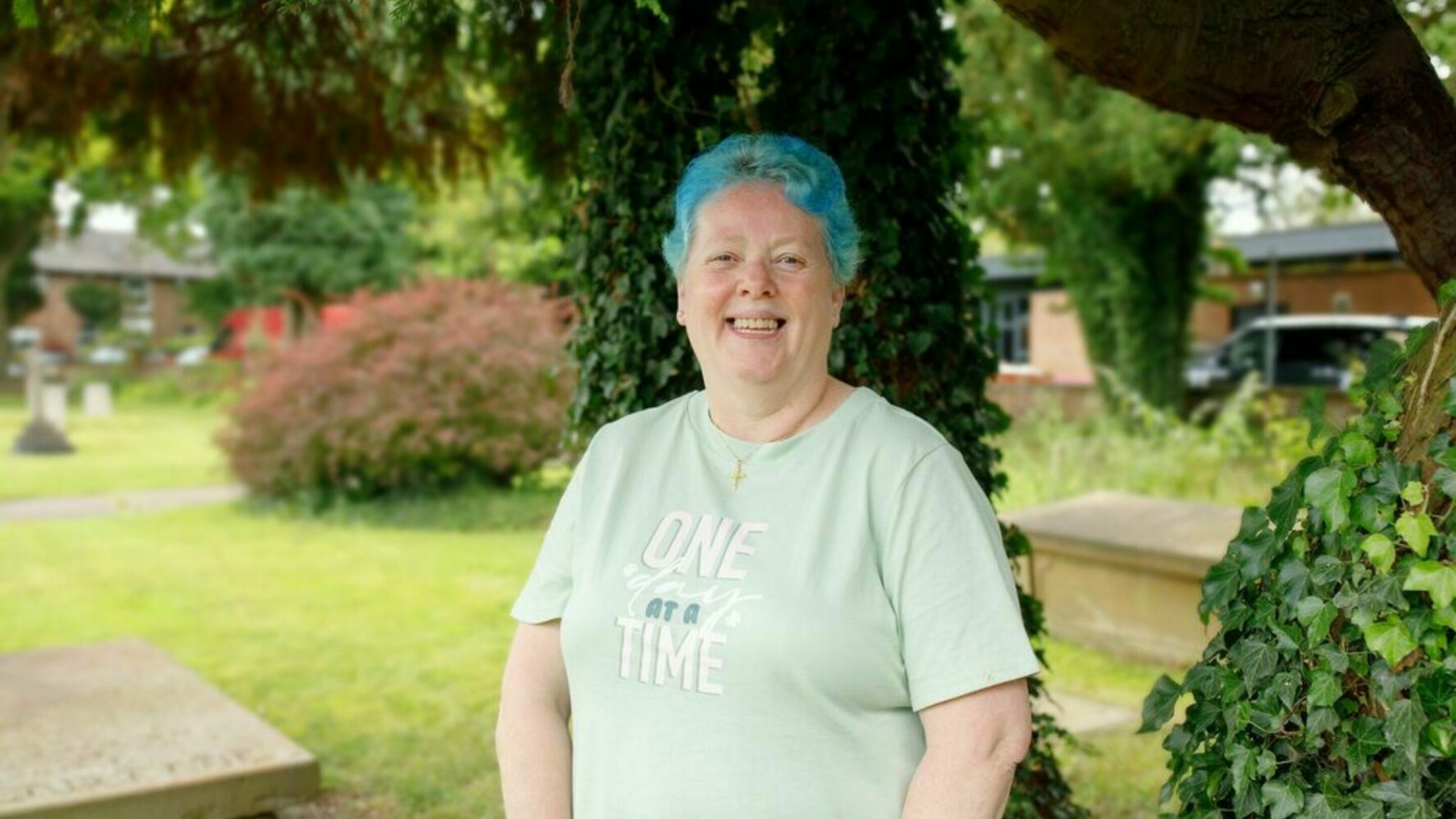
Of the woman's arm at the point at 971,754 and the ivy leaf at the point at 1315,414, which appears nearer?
the woman's arm at the point at 971,754

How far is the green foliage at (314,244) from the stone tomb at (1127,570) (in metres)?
28.7

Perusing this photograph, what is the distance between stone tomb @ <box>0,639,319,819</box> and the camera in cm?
430

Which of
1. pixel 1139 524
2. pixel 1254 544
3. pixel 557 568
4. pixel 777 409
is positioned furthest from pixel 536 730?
pixel 1139 524

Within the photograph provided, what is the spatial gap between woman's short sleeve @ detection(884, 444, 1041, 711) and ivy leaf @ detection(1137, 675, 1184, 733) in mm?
609

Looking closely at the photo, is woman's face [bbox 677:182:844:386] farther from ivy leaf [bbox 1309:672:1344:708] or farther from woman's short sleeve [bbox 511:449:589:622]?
ivy leaf [bbox 1309:672:1344:708]

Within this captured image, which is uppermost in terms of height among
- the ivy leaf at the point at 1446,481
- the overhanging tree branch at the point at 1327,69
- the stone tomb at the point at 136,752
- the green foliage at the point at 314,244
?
the green foliage at the point at 314,244

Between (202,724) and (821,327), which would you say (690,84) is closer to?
(821,327)

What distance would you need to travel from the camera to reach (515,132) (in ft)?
18.0

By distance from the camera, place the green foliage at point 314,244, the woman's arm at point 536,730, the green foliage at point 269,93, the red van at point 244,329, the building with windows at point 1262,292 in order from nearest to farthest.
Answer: the woman's arm at point 536,730
the green foliage at point 269,93
the building with windows at point 1262,292
the green foliage at point 314,244
the red van at point 244,329

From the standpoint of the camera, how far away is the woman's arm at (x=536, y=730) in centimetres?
219

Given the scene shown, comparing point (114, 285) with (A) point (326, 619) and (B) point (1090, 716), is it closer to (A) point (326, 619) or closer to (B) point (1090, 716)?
(A) point (326, 619)

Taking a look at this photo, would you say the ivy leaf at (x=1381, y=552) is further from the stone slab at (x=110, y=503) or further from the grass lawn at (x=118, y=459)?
the grass lawn at (x=118, y=459)

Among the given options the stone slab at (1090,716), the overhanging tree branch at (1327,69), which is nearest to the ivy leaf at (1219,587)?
the overhanging tree branch at (1327,69)

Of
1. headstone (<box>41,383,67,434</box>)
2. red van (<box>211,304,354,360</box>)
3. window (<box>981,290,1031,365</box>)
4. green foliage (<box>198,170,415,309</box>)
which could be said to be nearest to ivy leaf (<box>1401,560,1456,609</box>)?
headstone (<box>41,383,67,434</box>)
